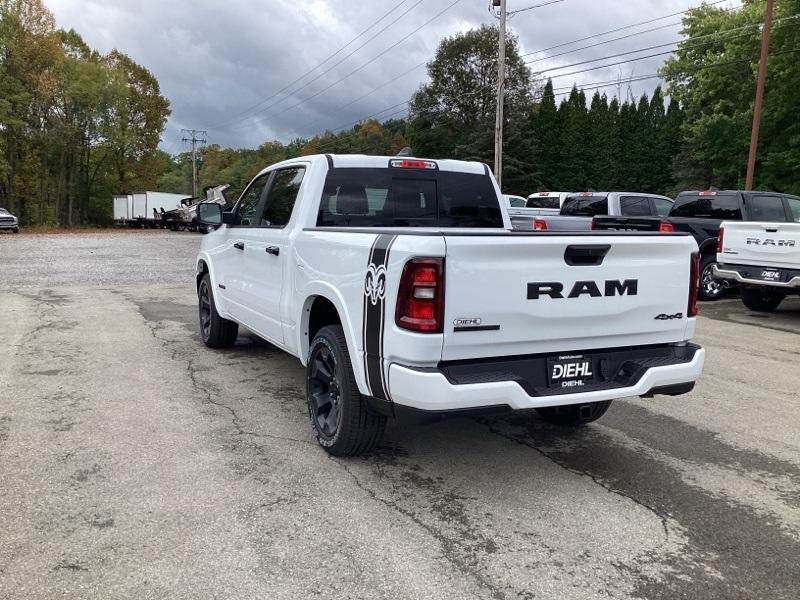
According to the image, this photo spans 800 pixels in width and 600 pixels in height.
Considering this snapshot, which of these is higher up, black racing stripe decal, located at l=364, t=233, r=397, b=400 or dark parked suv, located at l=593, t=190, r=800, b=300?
dark parked suv, located at l=593, t=190, r=800, b=300

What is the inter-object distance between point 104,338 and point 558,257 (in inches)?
248

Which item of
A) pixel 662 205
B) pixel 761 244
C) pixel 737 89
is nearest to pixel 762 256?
pixel 761 244

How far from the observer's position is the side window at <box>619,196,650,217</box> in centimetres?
1538

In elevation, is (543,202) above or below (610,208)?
above

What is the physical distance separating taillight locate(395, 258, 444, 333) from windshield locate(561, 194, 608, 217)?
508 inches

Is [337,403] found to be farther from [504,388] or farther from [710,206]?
[710,206]

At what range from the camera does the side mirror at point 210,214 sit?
6762 millimetres

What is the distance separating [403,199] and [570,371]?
2.13m

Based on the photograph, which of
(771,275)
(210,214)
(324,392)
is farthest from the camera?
(771,275)

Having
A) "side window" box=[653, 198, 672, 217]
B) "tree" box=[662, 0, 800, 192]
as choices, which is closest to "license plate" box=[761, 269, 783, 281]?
"side window" box=[653, 198, 672, 217]

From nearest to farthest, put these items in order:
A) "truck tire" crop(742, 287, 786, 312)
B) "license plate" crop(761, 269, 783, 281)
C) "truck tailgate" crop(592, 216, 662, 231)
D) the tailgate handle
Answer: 1. the tailgate handle
2. "license plate" crop(761, 269, 783, 281)
3. "truck tire" crop(742, 287, 786, 312)
4. "truck tailgate" crop(592, 216, 662, 231)

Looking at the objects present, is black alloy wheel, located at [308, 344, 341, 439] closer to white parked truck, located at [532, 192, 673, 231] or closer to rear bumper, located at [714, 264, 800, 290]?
rear bumper, located at [714, 264, 800, 290]

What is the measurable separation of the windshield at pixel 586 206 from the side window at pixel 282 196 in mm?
11151

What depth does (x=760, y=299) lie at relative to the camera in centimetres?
1144
